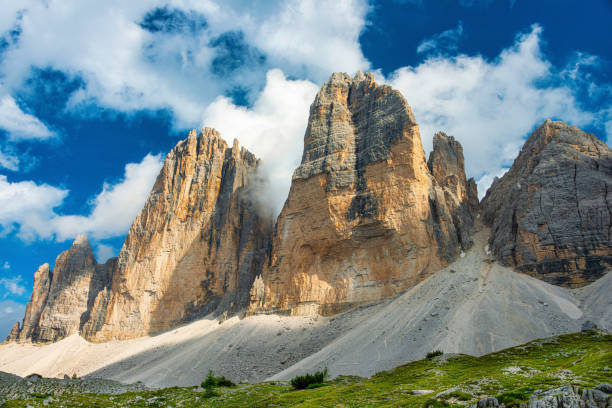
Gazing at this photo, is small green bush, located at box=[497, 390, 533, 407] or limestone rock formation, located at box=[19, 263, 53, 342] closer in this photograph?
small green bush, located at box=[497, 390, 533, 407]

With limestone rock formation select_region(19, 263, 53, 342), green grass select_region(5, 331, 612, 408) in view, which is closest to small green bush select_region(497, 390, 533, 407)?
green grass select_region(5, 331, 612, 408)

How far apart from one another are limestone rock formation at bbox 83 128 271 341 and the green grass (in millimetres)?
51788

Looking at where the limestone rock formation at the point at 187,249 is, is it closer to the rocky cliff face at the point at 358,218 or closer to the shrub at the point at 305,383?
the rocky cliff face at the point at 358,218

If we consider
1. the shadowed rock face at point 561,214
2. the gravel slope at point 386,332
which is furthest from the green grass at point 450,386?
the shadowed rock face at point 561,214

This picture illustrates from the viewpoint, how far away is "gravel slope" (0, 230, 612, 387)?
35.8 m

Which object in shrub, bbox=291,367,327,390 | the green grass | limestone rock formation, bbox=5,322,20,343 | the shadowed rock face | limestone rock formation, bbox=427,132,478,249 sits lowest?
limestone rock formation, bbox=5,322,20,343

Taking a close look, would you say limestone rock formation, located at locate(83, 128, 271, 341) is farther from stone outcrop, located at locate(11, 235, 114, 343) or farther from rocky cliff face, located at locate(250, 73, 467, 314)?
rocky cliff face, located at locate(250, 73, 467, 314)

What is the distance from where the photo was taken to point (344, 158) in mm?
63938

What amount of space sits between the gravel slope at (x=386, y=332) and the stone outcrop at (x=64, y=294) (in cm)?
2175

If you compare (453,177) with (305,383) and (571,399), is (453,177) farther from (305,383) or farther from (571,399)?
(571,399)

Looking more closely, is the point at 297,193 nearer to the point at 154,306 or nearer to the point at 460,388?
the point at 154,306

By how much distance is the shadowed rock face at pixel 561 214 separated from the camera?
145ft

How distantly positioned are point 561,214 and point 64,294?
94608 millimetres

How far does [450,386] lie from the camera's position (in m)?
14.1
